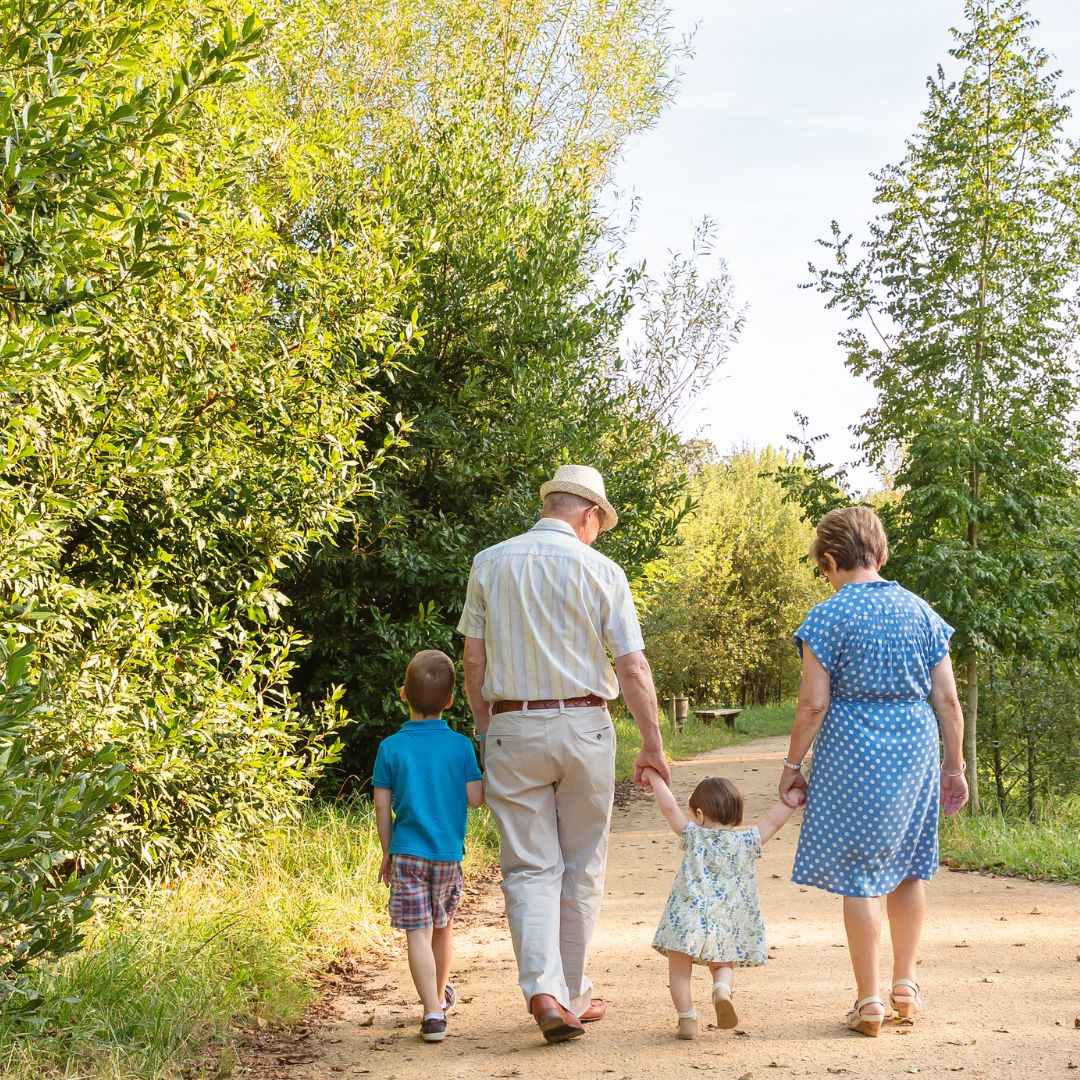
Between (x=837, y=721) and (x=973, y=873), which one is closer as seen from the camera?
(x=837, y=721)

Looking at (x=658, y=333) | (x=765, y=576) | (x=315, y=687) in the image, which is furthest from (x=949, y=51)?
(x=765, y=576)

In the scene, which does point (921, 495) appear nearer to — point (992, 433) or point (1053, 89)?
point (992, 433)

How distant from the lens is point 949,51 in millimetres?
10102

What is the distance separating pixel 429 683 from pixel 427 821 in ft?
1.88

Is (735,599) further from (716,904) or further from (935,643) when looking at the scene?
(716,904)

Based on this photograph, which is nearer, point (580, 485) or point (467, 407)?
point (580, 485)

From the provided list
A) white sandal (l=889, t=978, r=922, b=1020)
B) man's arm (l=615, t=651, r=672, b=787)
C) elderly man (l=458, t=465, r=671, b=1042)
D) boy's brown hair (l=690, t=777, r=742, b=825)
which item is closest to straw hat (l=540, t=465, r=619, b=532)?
elderly man (l=458, t=465, r=671, b=1042)

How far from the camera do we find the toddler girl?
4406mm

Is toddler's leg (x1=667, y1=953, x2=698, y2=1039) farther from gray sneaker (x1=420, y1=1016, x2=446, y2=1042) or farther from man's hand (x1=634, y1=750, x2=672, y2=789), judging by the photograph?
gray sneaker (x1=420, y1=1016, x2=446, y2=1042)

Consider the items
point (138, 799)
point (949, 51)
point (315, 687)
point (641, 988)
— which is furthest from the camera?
point (949, 51)

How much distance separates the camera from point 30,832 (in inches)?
135

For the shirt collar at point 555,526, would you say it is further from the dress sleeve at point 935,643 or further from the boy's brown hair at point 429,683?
the dress sleeve at point 935,643

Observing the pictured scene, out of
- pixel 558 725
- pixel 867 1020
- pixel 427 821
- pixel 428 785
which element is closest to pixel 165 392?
pixel 428 785

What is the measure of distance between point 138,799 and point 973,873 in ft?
19.0
